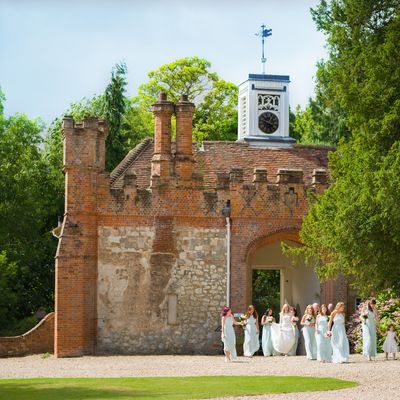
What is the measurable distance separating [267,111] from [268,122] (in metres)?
0.38

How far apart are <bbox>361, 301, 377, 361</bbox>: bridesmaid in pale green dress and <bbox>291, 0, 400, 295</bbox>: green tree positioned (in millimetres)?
631

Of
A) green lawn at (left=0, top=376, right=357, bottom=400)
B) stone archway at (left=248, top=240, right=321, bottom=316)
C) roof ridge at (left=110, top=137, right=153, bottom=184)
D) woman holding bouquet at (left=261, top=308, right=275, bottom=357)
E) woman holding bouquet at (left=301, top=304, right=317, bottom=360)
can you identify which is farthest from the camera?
stone archway at (left=248, top=240, right=321, bottom=316)

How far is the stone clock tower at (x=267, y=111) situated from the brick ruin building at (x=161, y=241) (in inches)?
155

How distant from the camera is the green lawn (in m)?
21.1

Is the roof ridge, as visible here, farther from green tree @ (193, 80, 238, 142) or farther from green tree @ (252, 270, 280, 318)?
green tree @ (193, 80, 238, 142)

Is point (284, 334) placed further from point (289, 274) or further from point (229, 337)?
point (289, 274)

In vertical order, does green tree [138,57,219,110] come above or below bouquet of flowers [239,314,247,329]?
above

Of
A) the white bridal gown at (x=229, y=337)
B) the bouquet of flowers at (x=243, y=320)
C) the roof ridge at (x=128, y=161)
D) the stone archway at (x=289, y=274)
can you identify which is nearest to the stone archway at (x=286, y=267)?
the stone archway at (x=289, y=274)

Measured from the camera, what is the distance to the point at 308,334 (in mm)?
30641

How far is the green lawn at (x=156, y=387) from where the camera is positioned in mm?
21141

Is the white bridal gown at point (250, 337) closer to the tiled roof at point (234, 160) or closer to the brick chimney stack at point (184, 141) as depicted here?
the brick chimney stack at point (184, 141)

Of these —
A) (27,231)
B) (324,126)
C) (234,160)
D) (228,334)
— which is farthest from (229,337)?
(324,126)

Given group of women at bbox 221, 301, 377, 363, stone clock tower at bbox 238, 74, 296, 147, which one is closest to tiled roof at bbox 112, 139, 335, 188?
stone clock tower at bbox 238, 74, 296, 147

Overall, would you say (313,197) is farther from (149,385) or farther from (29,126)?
(29,126)
